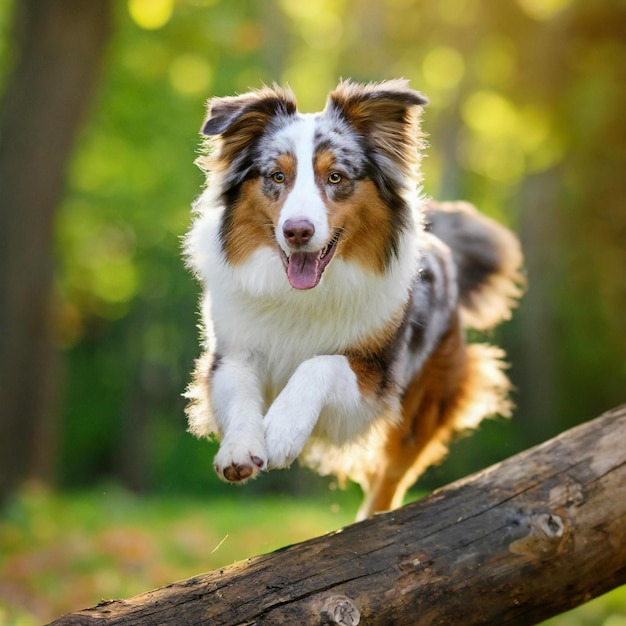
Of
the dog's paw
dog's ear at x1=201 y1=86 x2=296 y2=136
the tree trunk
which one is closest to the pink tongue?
dog's ear at x1=201 y1=86 x2=296 y2=136

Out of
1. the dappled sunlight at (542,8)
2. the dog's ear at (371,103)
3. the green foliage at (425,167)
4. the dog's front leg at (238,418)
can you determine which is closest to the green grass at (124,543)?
the dog's front leg at (238,418)

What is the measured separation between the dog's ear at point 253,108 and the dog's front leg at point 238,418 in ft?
3.93

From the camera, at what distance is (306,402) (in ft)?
13.7

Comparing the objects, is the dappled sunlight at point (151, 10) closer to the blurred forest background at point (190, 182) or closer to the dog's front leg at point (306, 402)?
the blurred forest background at point (190, 182)

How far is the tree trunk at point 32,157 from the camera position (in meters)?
10.9

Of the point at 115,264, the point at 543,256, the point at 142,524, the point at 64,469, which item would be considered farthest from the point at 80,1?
the point at 64,469

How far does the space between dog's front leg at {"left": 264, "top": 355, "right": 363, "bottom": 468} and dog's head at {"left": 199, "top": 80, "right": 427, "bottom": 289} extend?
42 cm

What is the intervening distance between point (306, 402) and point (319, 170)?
1.10m

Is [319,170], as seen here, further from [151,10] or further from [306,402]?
[151,10]

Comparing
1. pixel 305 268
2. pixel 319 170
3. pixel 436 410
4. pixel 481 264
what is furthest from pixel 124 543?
pixel 319 170

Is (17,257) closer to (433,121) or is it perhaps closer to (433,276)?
(433,276)

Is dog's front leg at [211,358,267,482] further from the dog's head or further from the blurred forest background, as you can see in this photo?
the blurred forest background

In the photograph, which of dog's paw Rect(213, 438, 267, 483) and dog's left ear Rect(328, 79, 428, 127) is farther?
dog's left ear Rect(328, 79, 428, 127)

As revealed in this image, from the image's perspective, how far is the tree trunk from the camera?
35.8ft
